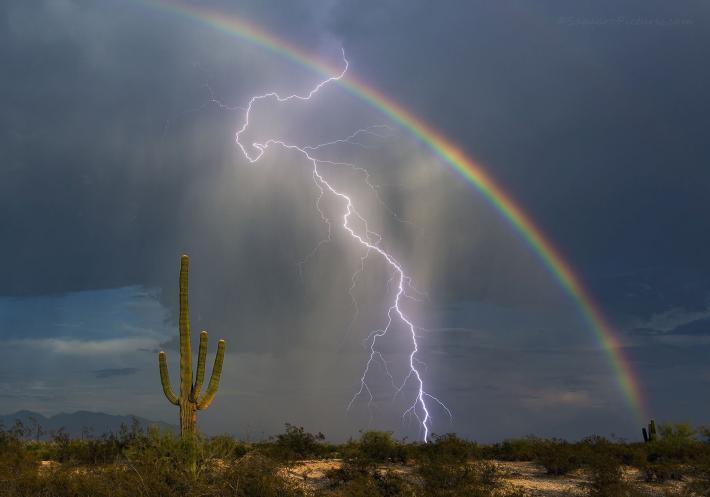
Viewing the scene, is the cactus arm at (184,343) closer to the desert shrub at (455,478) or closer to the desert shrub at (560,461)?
the desert shrub at (455,478)

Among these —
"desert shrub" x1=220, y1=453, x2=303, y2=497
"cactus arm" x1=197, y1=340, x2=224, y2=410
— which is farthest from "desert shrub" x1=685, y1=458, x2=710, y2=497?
"cactus arm" x1=197, y1=340, x2=224, y2=410

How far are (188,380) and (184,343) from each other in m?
1.13

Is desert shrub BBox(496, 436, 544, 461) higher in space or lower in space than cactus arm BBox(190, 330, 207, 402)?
lower

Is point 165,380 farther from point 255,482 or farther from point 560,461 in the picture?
point 560,461

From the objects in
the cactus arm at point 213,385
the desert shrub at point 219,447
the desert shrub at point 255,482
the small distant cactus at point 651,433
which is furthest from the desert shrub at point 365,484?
the small distant cactus at point 651,433

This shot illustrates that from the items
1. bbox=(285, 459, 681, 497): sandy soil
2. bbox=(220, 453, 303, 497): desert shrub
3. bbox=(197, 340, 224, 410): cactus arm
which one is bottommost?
bbox=(285, 459, 681, 497): sandy soil

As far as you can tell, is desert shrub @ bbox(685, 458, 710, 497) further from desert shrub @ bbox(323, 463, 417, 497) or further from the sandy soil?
desert shrub @ bbox(323, 463, 417, 497)

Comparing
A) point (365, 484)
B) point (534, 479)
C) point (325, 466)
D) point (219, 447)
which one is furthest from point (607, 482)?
point (219, 447)

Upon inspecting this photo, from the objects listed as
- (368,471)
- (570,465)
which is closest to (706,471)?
(570,465)

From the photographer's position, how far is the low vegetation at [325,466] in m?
13.3

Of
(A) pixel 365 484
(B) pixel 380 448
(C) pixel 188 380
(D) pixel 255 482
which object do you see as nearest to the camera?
(D) pixel 255 482

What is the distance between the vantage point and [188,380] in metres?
18.4

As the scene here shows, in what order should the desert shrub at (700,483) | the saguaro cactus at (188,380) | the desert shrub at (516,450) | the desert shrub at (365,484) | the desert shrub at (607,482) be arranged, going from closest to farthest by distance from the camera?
the desert shrub at (365,484) → the desert shrub at (607,482) → the desert shrub at (700,483) → the saguaro cactus at (188,380) → the desert shrub at (516,450)

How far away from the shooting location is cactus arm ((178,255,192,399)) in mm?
18344
